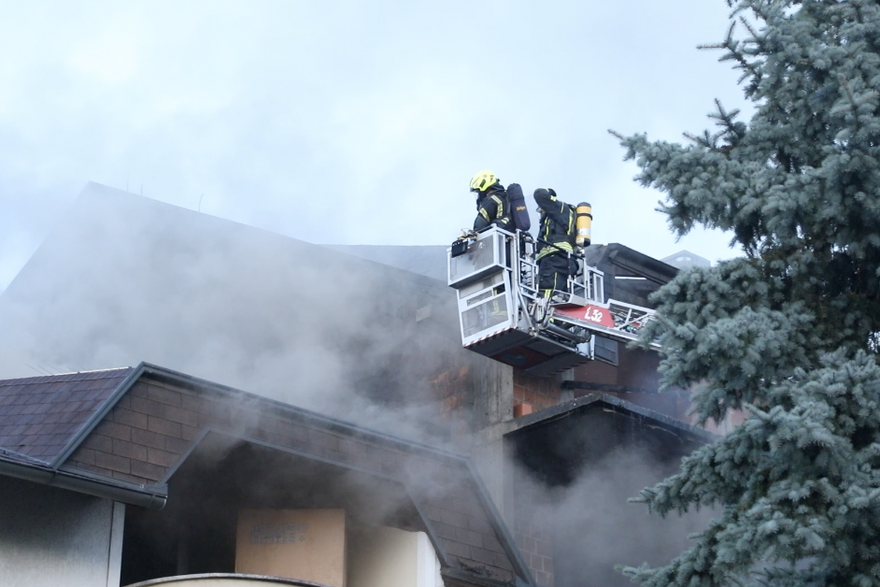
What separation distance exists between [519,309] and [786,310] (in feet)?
14.5

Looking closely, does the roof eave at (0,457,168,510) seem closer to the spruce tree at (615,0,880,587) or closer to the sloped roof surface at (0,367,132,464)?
the sloped roof surface at (0,367,132,464)

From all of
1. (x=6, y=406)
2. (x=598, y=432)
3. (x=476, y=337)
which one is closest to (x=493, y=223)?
(x=476, y=337)

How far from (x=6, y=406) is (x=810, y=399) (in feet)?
20.2

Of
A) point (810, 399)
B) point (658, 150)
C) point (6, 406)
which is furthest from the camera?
point (6, 406)

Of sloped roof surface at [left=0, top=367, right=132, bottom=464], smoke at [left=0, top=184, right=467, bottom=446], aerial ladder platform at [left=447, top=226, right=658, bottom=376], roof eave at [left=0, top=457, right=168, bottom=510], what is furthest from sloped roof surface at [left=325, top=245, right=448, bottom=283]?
roof eave at [left=0, top=457, right=168, bottom=510]

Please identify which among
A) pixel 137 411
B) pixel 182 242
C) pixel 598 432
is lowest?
pixel 137 411

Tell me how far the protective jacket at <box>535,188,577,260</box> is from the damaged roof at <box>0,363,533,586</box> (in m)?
2.33

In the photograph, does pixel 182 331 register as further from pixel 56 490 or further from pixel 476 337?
pixel 56 490

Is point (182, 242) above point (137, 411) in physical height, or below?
above

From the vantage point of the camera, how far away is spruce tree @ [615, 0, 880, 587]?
670cm

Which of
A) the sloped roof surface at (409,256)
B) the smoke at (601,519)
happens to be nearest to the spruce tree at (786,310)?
the smoke at (601,519)

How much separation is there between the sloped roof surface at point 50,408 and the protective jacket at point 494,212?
4.00 meters

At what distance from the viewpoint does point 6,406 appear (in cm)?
984

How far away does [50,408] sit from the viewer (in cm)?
943
